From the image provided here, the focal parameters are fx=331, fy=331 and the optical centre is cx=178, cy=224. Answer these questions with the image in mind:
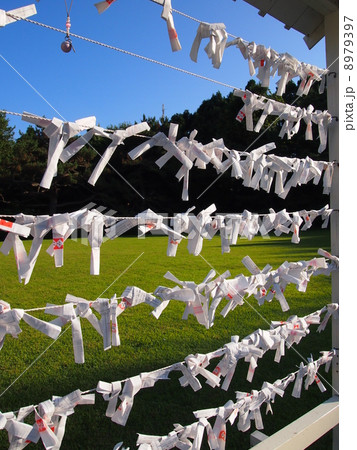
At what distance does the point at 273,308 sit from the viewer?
3.18 meters

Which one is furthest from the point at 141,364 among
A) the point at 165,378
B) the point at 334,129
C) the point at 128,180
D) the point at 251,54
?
the point at 128,180

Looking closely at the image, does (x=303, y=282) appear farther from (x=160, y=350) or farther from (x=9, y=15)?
(x=160, y=350)

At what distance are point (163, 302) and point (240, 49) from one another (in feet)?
2.71

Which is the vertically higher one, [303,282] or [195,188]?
[195,188]

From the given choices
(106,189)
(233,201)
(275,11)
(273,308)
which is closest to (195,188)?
(233,201)

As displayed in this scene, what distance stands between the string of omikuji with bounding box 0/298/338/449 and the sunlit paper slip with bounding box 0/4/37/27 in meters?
0.79

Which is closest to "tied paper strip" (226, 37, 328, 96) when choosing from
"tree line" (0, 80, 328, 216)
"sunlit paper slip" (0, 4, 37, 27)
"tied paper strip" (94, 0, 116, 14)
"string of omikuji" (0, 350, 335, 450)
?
"tied paper strip" (94, 0, 116, 14)

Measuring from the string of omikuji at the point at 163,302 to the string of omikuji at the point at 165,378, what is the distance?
0.36 ft

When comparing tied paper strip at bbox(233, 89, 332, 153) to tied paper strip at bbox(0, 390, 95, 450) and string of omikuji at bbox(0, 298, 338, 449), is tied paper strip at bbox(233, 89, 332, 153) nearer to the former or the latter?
string of omikuji at bbox(0, 298, 338, 449)

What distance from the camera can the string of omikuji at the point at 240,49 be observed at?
28.3 inches

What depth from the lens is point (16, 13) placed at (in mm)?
624

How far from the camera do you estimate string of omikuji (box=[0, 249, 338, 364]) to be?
2.24 ft

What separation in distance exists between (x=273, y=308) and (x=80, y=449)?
2239 millimetres

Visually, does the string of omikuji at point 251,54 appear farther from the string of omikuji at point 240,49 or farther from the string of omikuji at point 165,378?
the string of omikuji at point 165,378
